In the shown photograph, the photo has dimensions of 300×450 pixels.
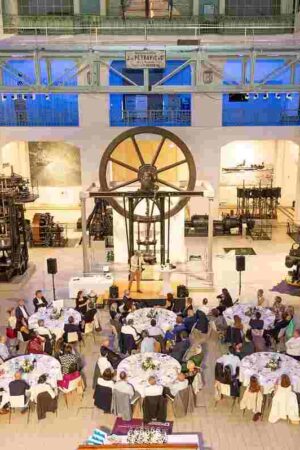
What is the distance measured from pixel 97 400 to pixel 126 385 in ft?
2.61

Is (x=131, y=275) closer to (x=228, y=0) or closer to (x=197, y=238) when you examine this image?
(x=197, y=238)

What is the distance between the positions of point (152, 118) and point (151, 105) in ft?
3.57

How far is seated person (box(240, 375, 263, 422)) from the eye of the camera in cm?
1052

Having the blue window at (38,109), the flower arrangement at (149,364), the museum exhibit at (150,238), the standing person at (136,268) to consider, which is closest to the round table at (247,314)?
the museum exhibit at (150,238)

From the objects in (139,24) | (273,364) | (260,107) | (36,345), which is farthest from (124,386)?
(260,107)

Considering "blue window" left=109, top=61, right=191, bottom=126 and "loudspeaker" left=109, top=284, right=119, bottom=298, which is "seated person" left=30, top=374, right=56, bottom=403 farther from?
"blue window" left=109, top=61, right=191, bottom=126

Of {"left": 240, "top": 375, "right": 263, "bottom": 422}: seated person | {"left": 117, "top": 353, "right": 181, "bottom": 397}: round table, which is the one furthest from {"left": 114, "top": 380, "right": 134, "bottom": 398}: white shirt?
{"left": 240, "top": 375, "right": 263, "bottom": 422}: seated person

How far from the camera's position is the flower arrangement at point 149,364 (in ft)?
36.4

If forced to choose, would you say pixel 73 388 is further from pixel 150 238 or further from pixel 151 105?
pixel 151 105

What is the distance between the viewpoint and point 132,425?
10516 millimetres

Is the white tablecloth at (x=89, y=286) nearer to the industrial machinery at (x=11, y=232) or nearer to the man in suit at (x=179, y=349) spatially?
the industrial machinery at (x=11, y=232)

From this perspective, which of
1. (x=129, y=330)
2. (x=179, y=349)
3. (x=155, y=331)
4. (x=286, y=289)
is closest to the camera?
(x=179, y=349)

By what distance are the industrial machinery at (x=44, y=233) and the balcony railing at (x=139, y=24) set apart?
7892 mm

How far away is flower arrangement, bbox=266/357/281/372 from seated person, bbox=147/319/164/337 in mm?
2622
